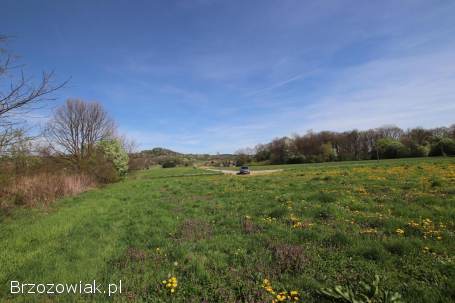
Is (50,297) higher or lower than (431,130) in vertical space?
lower

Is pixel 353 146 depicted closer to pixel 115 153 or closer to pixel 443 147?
pixel 443 147

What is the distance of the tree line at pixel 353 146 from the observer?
58.5m

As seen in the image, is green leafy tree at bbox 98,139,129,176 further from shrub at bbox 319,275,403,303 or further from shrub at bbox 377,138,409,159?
shrub at bbox 377,138,409,159

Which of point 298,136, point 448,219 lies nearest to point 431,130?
A: point 298,136

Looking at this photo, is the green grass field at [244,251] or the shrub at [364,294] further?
the green grass field at [244,251]

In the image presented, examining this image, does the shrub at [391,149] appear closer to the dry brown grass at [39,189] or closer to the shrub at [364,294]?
the shrub at [364,294]

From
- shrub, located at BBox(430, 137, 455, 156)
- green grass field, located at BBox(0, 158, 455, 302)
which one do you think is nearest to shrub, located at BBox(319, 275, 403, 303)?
green grass field, located at BBox(0, 158, 455, 302)

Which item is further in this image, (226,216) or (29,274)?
(226,216)

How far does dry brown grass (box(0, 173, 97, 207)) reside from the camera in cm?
1138

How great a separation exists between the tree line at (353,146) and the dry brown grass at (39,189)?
225 ft

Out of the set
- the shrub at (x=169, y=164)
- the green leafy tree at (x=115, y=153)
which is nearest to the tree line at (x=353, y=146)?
the shrub at (x=169, y=164)

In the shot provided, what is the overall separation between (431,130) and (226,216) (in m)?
89.3

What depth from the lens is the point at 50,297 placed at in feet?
12.4

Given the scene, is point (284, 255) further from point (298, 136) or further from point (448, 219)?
point (298, 136)
